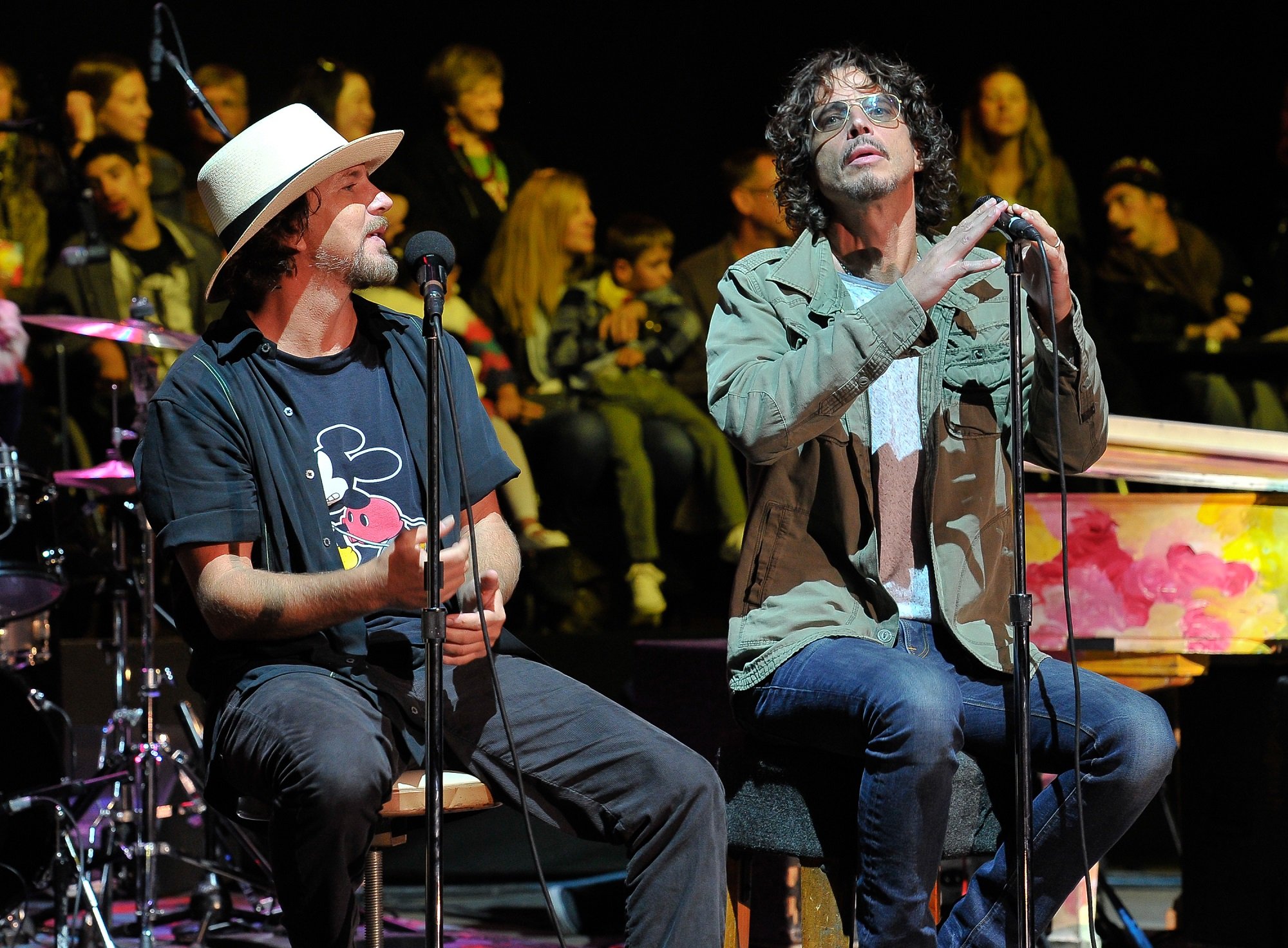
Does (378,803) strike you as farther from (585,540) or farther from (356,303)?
(585,540)

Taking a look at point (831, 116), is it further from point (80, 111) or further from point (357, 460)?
point (80, 111)

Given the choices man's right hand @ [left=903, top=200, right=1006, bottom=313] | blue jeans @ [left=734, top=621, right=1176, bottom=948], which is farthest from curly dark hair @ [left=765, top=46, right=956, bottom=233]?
blue jeans @ [left=734, top=621, right=1176, bottom=948]

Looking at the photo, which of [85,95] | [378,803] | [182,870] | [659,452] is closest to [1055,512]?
[378,803]

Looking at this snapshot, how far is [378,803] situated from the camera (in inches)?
82.7

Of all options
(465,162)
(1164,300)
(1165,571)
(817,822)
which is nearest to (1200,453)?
(1165,571)

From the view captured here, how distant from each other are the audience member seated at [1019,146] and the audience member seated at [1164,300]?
0.58 feet

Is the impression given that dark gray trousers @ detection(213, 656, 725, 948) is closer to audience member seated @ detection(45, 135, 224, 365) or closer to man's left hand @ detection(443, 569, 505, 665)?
man's left hand @ detection(443, 569, 505, 665)

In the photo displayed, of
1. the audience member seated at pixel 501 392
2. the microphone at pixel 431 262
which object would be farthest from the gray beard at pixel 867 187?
the audience member seated at pixel 501 392

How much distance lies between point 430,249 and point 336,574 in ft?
1.72

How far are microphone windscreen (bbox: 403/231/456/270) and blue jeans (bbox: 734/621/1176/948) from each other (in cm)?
90

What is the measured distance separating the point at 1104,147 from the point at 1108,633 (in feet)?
9.91

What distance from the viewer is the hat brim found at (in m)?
2.48

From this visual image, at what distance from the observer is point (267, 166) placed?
2.57m

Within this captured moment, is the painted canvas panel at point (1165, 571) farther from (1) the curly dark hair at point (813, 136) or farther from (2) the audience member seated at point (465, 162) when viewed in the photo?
(2) the audience member seated at point (465, 162)
